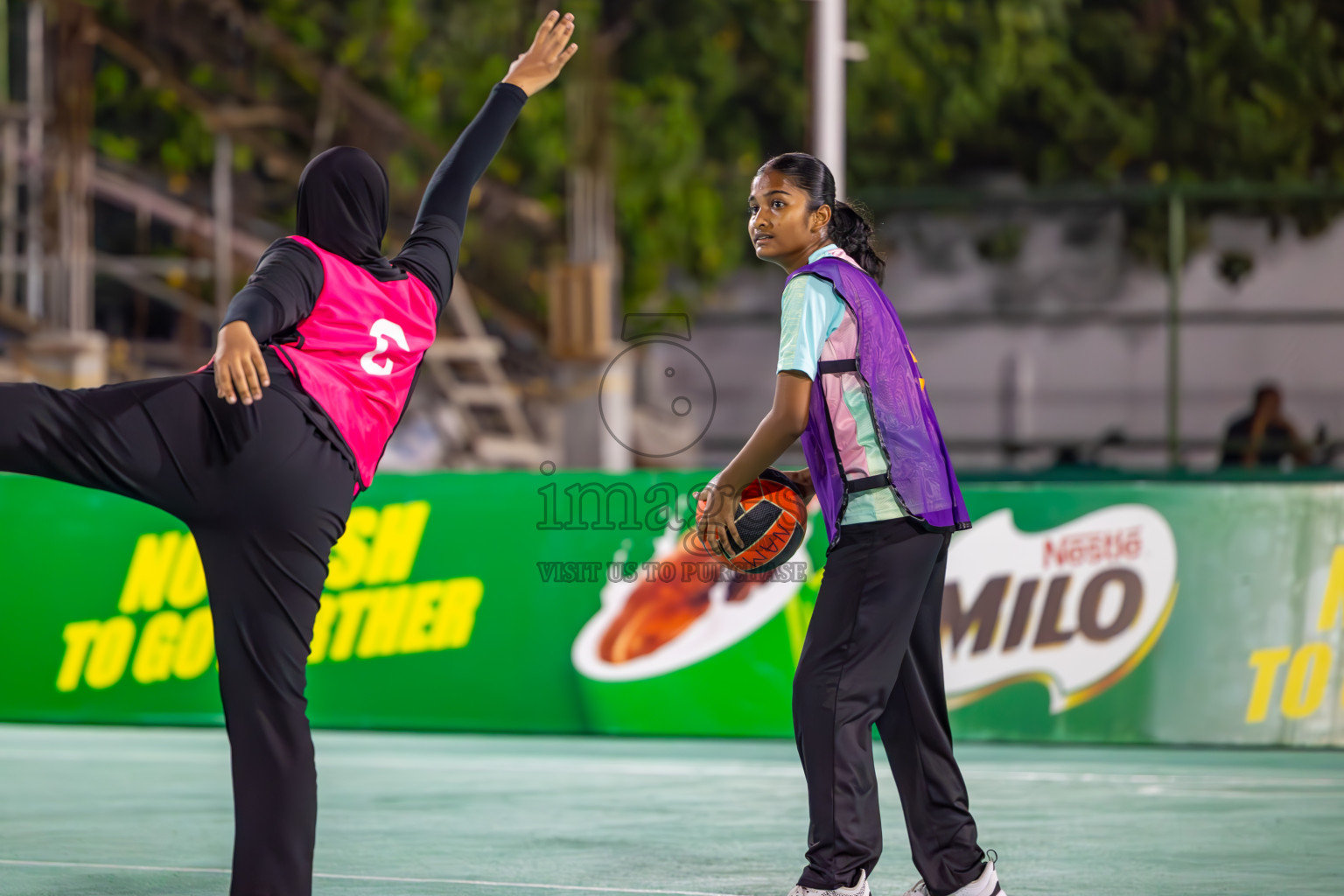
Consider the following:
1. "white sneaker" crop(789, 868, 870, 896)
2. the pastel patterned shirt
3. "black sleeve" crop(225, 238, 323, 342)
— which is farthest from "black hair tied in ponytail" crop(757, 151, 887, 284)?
"white sneaker" crop(789, 868, 870, 896)

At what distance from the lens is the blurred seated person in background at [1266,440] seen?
1697cm

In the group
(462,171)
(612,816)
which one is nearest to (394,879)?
(612,816)

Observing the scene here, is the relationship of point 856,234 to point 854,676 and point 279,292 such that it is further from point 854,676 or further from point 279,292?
point 279,292

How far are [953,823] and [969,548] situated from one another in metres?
3.87

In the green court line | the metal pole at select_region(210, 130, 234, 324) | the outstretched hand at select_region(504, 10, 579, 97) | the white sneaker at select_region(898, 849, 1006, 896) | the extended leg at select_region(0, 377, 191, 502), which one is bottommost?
the green court line

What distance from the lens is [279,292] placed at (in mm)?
4180

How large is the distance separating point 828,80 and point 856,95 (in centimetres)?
1194

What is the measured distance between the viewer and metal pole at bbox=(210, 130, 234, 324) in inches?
774

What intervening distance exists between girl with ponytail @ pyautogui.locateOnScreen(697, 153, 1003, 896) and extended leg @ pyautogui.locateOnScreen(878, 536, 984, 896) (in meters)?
0.11

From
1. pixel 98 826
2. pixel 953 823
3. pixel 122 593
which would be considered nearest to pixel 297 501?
pixel 953 823

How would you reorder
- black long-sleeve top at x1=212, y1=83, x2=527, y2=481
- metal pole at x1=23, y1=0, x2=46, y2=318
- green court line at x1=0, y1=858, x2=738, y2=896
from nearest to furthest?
black long-sleeve top at x1=212, y1=83, x2=527, y2=481 → green court line at x1=0, y1=858, x2=738, y2=896 → metal pole at x1=23, y1=0, x2=46, y2=318

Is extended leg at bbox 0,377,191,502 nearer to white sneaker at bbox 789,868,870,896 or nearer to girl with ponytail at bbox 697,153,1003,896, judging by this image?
girl with ponytail at bbox 697,153,1003,896

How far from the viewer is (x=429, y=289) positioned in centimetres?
468

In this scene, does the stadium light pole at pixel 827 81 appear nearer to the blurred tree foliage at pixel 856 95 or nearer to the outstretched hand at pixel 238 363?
the blurred tree foliage at pixel 856 95
